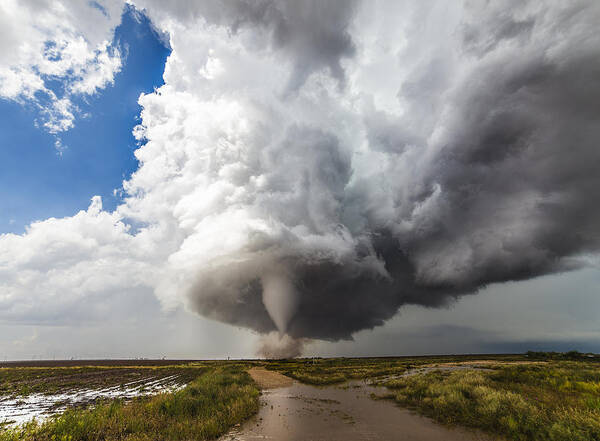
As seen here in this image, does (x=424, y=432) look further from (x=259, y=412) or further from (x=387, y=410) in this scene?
(x=259, y=412)

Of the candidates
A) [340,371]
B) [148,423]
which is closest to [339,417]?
[148,423]

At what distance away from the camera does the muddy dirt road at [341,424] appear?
55.2 feet

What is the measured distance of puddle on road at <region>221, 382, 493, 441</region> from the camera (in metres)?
16.8

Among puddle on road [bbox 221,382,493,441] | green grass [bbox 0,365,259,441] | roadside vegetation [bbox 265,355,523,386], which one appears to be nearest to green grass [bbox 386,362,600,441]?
puddle on road [bbox 221,382,493,441]

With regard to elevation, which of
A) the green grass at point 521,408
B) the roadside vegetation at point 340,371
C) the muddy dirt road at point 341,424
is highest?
the green grass at point 521,408

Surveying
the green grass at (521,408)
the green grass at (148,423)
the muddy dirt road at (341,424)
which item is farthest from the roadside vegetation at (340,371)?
the green grass at (148,423)

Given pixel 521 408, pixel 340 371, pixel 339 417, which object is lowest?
pixel 340 371

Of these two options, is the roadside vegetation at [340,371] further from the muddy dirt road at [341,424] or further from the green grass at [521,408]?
the muddy dirt road at [341,424]

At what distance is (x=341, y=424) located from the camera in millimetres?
19891

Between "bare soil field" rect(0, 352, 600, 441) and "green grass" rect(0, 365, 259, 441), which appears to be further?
"bare soil field" rect(0, 352, 600, 441)

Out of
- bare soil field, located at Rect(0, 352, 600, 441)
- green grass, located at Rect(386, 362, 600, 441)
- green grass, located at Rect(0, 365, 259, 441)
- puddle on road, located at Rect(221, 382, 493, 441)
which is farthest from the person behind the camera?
puddle on road, located at Rect(221, 382, 493, 441)

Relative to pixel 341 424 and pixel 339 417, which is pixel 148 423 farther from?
pixel 339 417

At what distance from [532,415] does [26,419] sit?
36340 millimetres

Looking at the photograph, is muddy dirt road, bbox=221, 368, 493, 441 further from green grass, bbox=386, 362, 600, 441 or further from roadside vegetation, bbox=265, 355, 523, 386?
roadside vegetation, bbox=265, 355, 523, 386
